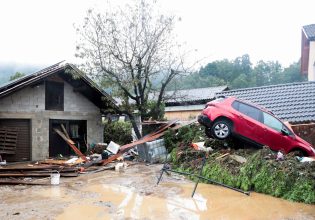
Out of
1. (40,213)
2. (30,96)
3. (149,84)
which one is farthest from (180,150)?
(30,96)

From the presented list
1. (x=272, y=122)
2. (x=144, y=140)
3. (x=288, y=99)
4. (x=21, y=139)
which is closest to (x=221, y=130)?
(x=272, y=122)

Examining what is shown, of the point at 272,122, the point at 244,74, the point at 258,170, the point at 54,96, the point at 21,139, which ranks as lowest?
the point at 258,170

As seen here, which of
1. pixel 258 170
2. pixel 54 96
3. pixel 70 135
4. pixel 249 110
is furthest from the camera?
pixel 70 135

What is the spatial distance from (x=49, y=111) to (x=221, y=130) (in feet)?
31.1

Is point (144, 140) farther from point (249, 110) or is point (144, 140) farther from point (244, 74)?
point (244, 74)

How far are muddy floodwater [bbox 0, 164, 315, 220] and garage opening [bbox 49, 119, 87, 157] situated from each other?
728 cm

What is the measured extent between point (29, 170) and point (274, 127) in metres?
8.73

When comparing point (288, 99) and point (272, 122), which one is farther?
point (288, 99)

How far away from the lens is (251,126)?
11039 mm

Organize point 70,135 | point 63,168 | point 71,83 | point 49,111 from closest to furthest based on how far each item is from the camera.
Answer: point 63,168 < point 49,111 < point 71,83 < point 70,135

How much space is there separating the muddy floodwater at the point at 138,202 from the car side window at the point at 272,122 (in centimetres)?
334

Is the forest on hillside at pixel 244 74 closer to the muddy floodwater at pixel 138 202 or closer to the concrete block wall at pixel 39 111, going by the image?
the concrete block wall at pixel 39 111

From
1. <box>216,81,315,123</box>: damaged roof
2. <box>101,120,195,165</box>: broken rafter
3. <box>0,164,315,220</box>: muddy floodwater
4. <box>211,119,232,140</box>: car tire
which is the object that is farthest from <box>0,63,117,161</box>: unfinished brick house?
<box>211,119,232,140</box>: car tire

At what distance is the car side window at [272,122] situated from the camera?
438 inches
